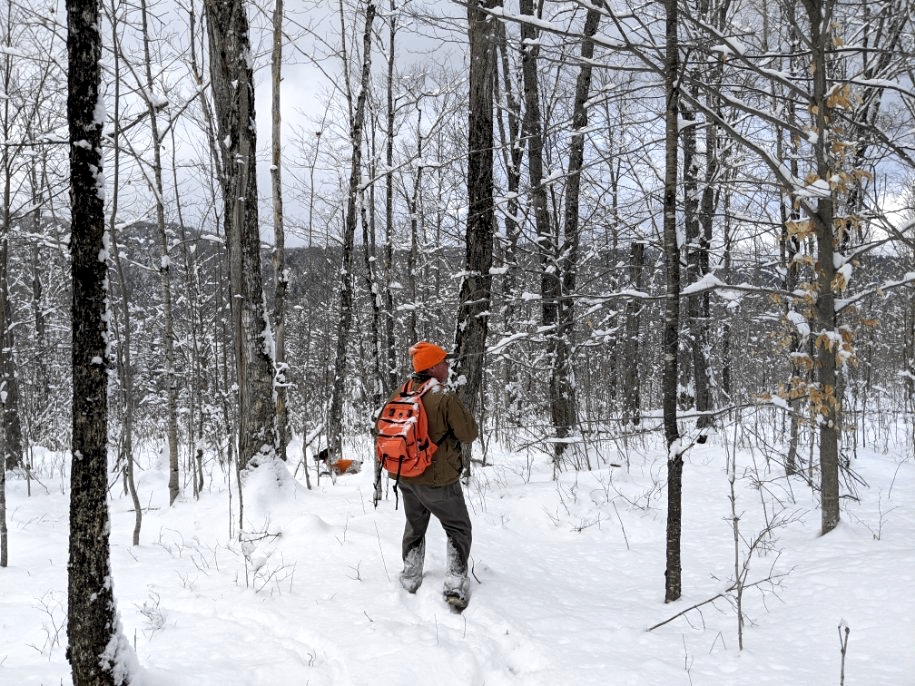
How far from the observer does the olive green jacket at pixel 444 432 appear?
4.15m

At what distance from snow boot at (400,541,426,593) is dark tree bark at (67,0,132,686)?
2.01 m

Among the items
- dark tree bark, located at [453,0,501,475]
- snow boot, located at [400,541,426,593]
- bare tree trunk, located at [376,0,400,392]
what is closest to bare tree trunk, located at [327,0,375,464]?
bare tree trunk, located at [376,0,400,392]

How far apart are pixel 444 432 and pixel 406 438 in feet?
0.94

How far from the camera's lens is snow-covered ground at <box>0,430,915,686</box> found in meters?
3.24

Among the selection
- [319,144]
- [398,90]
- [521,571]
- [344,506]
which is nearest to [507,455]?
[344,506]

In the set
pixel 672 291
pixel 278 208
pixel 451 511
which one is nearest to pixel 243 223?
pixel 278 208

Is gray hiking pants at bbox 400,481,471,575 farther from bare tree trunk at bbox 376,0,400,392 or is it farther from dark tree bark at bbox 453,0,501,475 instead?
Result: bare tree trunk at bbox 376,0,400,392

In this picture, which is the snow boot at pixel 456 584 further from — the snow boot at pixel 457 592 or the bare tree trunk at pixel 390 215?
the bare tree trunk at pixel 390 215

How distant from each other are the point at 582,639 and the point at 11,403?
14.8 m

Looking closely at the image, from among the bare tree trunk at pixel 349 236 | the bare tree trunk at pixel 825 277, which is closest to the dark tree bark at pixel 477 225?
the bare tree trunk at pixel 825 277

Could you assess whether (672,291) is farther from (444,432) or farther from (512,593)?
(512,593)

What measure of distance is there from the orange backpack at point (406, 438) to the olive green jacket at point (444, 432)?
5 cm

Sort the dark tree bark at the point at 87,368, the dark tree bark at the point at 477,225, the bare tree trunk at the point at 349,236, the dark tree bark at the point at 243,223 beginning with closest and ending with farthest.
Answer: the dark tree bark at the point at 87,368 → the dark tree bark at the point at 243,223 → the dark tree bark at the point at 477,225 → the bare tree trunk at the point at 349,236

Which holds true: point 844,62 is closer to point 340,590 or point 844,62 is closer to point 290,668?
point 340,590
